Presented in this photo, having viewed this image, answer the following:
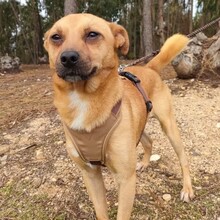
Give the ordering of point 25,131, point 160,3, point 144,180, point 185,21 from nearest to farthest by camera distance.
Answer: point 144,180 → point 25,131 → point 160,3 → point 185,21

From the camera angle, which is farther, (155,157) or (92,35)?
(155,157)

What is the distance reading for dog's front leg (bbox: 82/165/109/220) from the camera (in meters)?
3.20

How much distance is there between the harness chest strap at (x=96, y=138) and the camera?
2.82m

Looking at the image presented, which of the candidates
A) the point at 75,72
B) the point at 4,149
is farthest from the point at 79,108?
the point at 4,149

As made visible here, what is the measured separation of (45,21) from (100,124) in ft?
91.3

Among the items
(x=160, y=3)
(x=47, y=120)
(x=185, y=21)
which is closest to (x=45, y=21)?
(x=185, y=21)

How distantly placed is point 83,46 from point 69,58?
0.68 ft

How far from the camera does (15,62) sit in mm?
12328

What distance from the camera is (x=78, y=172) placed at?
4.30 metres

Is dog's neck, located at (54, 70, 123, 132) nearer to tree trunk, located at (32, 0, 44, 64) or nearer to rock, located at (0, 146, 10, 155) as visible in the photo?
rock, located at (0, 146, 10, 155)

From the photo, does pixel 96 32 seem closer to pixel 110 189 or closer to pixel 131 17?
pixel 110 189

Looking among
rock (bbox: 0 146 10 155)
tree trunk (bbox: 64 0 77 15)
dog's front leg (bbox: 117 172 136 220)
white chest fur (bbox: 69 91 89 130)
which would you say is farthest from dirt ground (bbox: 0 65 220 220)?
tree trunk (bbox: 64 0 77 15)

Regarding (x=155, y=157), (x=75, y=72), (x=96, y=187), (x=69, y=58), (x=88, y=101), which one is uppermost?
(x=69, y=58)

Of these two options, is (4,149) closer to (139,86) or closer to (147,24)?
(139,86)
